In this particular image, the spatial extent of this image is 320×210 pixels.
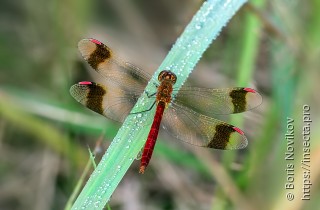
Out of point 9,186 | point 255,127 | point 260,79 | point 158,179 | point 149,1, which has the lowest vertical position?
point 9,186

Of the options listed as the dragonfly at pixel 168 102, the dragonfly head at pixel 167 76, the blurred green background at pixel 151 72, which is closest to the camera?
the dragonfly head at pixel 167 76

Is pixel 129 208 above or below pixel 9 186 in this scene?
above

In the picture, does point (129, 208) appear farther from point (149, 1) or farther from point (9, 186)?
point (149, 1)

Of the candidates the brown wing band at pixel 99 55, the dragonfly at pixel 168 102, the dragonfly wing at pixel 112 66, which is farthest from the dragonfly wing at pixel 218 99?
the brown wing band at pixel 99 55

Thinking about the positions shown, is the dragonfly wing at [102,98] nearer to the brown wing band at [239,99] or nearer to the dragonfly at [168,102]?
the dragonfly at [168,102]

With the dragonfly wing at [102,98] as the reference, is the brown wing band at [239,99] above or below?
above

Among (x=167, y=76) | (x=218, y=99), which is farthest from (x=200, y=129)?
(x=167, y=76)

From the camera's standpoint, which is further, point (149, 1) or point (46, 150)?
point (149, 1)

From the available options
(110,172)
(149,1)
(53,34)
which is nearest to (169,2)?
(149,1)

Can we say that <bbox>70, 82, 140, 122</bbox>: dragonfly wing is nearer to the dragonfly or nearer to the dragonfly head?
the dragonfly

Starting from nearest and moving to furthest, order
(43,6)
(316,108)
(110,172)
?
(110,172), (316,108), (43,6)
